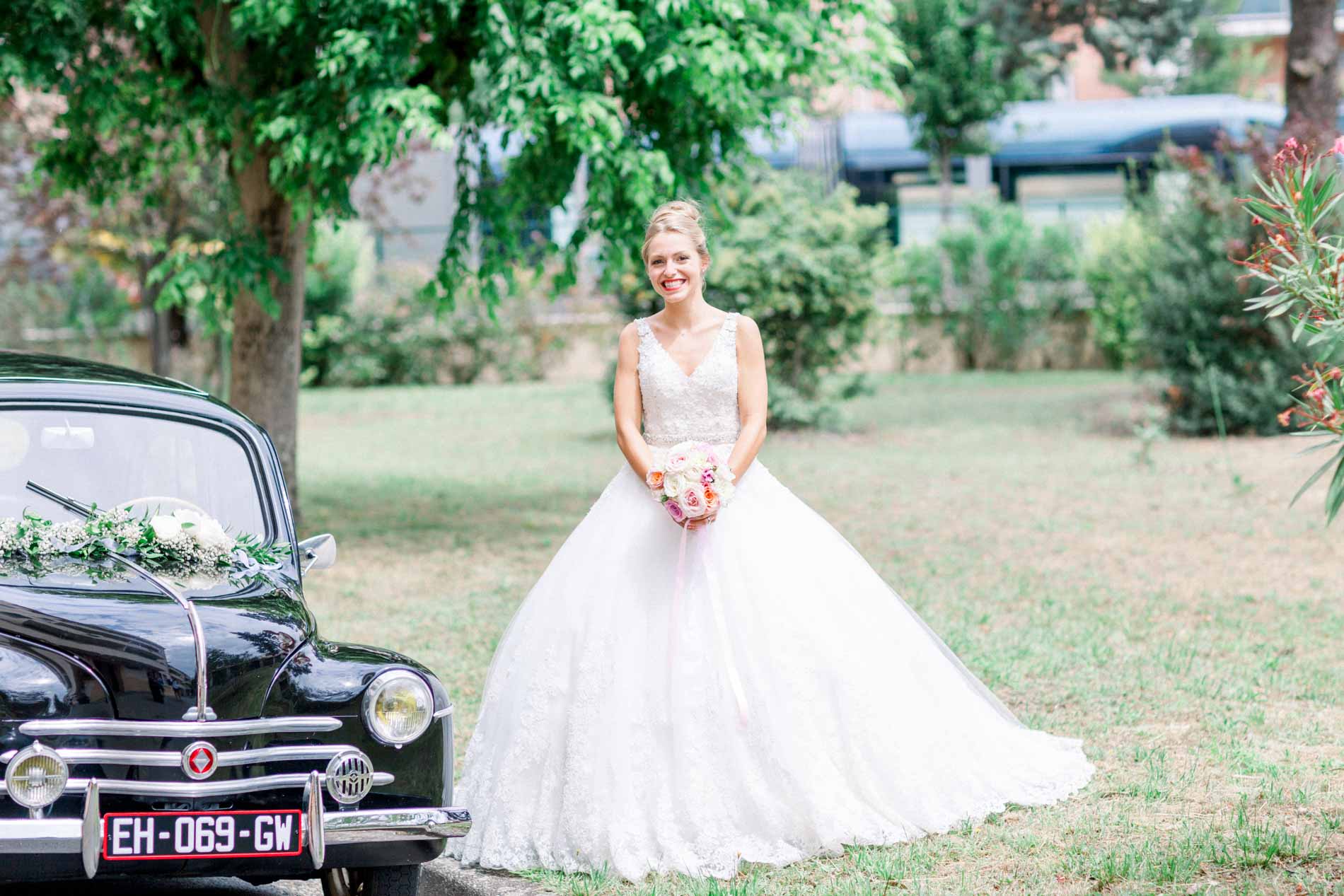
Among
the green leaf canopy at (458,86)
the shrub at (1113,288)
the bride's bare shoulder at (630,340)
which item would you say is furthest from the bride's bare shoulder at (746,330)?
the shrub at (1113,288)

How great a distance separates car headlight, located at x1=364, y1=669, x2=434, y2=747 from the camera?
4.14 metres

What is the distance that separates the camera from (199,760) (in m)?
3.89

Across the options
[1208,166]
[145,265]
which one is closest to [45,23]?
[145,265]

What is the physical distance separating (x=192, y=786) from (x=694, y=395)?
216 cm

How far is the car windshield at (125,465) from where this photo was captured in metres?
4.79

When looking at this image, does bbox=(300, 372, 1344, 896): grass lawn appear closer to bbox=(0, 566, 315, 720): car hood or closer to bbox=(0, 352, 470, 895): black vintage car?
bbox=(0, 352, 470, 895): black vintage car

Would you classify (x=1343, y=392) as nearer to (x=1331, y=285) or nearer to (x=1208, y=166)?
(x=1331, y=285)

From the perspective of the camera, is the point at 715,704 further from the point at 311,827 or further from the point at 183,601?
the point at 183,601

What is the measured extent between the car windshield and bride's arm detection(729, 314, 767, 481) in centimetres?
165

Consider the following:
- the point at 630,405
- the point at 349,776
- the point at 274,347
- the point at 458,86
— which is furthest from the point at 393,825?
the point at 274,347

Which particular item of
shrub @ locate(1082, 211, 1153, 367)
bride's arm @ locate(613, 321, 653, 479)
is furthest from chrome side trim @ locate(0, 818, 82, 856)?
shrub @ locate(1082, 211, 1153, 367)

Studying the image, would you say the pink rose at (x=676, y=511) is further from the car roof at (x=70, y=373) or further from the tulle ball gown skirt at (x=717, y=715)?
the car roof at (x=70, y=373)

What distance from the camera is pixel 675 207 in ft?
17.2

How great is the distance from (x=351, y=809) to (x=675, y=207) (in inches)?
91.0
